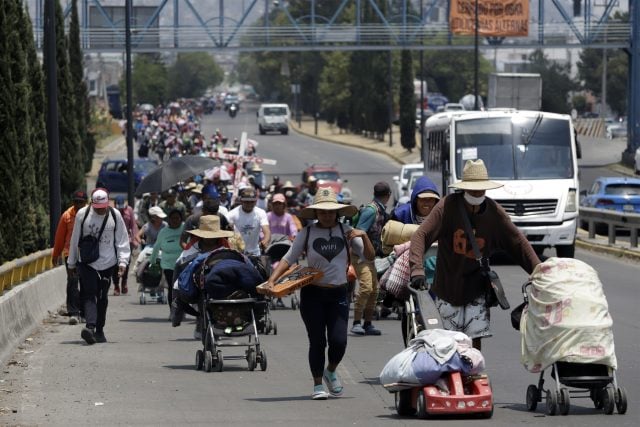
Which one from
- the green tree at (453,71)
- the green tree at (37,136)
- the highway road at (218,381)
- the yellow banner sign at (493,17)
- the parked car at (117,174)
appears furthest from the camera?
the green tree at (453,71)

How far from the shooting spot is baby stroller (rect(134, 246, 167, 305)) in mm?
22125

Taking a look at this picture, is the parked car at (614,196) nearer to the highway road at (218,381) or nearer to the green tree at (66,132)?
the highway road at (218,381)

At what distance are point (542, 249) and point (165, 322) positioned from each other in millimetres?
12018

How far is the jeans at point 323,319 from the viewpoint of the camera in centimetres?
1157

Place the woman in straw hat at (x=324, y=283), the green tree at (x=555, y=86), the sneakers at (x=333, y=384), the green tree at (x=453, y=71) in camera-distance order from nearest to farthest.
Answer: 1. the woman in straw hat at (x=324, y=283)
2. the sneakers at (x=333, y=384)
3. the green tree at (x=555, y=86)
4. the green tree at (x=453, y=71)

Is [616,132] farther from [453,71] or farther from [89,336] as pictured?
[89,336]

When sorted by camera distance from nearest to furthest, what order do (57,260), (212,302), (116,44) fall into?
(212,302)
(57,260)
(116,44)

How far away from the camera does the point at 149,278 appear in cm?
2250

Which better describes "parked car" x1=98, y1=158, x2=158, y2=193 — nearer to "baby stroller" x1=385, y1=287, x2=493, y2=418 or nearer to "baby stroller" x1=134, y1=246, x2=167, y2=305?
"baby stroller" x1=134, y1=246, x2=167, y2=305

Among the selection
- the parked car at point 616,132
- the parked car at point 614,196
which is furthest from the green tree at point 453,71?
the parked car at point 614,196

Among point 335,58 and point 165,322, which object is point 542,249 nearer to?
point 165,322

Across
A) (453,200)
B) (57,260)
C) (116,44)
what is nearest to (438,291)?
(453,200)

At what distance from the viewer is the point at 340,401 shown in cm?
1165

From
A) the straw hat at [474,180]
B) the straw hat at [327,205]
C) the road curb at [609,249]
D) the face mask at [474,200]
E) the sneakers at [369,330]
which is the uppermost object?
the straw hat at [474,180]
